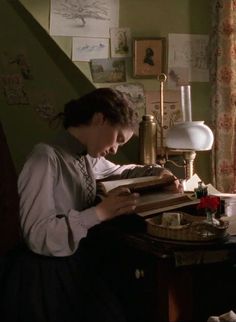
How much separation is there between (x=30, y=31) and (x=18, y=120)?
397 millimetres

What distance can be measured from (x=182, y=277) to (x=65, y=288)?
0.33 m

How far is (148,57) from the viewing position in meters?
2.34

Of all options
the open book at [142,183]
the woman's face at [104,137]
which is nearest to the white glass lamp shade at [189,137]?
the open book at [142,183]

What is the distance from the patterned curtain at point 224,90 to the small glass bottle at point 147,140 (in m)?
0.35

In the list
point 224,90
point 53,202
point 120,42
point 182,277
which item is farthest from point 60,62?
point 182,277

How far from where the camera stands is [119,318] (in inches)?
57.7

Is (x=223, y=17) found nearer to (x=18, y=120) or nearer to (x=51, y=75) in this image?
(x=51, y=75)

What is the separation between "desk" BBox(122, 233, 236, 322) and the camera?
4.27 feet

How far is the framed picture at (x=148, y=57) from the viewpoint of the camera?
2.32m

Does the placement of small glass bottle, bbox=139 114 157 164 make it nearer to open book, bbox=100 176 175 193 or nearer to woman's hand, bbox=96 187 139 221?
open book, bbox=100 176 175 193

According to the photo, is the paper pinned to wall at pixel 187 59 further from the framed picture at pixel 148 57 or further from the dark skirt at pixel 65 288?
the dark skirt at pixel 65 288

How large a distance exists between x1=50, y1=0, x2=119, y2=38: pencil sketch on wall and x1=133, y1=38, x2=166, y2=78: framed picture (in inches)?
5.6

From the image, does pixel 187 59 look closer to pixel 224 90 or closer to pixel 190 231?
pixel 224 90

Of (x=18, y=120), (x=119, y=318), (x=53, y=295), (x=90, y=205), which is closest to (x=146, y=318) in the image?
(x=119, y=318)
